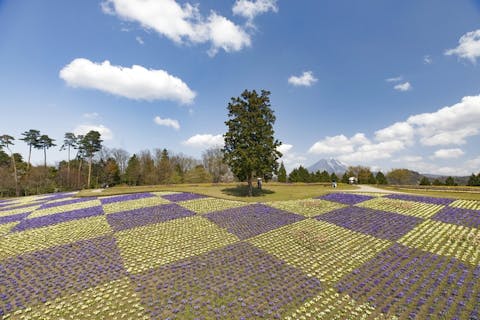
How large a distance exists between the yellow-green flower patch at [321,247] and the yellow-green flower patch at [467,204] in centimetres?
1200

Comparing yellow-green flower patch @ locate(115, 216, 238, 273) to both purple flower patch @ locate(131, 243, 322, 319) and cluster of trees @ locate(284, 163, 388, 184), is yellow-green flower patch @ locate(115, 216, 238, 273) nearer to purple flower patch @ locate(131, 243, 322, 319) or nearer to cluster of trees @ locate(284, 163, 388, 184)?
purple flower patch @ locate(131, 243, 322, 319)

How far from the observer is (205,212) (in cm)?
1606

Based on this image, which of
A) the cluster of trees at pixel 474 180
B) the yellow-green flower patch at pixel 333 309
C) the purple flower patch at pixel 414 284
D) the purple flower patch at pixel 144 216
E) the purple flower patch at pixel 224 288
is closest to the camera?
the yellow-green flower patch at pixel 333 309

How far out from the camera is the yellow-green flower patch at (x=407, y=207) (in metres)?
14.1

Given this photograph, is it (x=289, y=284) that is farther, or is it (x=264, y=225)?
(x=264, y=225)

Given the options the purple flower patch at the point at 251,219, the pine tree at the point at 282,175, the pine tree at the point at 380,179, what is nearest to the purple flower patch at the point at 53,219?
the purple flower patch at the point at 251,219

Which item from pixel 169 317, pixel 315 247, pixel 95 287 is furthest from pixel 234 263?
pixel 95 287

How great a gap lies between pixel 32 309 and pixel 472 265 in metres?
15.6

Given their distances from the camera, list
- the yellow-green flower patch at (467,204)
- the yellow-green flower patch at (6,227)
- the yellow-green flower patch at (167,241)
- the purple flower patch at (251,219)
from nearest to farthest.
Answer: the yellow-green flower patch at (167,241), the purple flower patch at (251,219), the yellow-green flower patch at (6,227), the yellow-green flower patch at (467,204)

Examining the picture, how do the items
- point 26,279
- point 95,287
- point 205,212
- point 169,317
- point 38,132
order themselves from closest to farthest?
1. point 169,317
2. point 95,287
3. point 26,279
4. point 205,212
5. point 38,132

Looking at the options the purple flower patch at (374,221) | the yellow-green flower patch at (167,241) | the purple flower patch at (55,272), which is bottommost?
the purple flower patch at (55,272)

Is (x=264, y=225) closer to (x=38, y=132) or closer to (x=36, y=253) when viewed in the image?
(x=36, y=253)

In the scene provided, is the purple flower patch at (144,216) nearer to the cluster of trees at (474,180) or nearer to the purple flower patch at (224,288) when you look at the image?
the purple flower patch at (224,288)

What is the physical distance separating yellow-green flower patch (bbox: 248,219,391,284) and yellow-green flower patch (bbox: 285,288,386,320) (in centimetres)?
90
